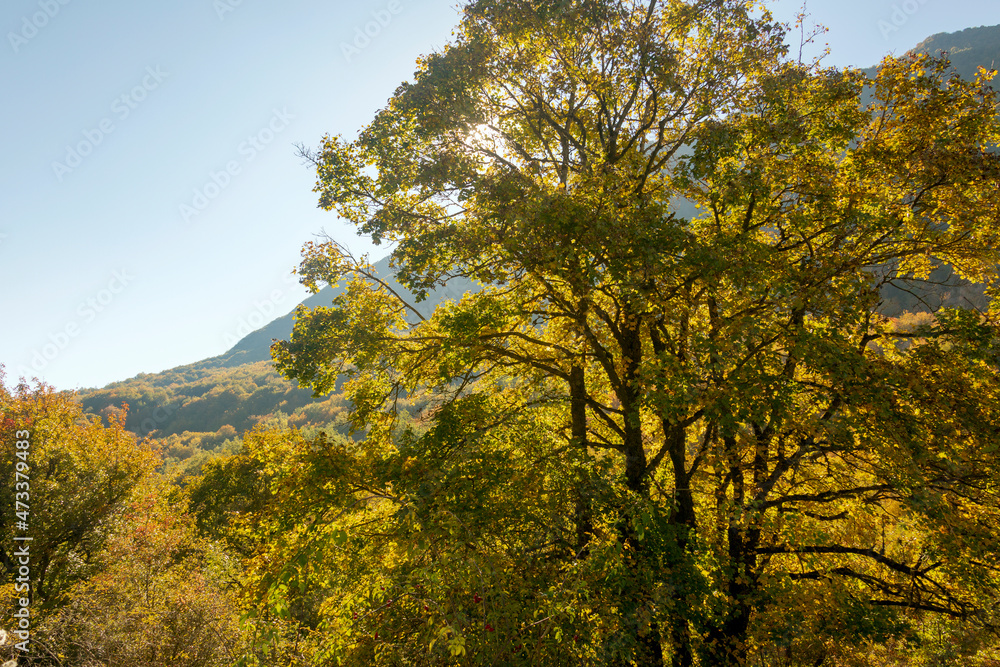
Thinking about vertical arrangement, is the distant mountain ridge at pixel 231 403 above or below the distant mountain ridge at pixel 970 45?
below

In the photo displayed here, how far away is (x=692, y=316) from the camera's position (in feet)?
29.7

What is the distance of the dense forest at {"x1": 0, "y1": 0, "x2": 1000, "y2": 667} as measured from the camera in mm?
5770

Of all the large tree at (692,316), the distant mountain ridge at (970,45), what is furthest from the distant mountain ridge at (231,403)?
the large tree at (692,316)

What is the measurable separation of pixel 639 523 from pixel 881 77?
28.0 feet

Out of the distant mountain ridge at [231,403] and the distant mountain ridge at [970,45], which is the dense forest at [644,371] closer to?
the distant mountain ridge at [231,403]

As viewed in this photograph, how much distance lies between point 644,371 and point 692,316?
3324 mm

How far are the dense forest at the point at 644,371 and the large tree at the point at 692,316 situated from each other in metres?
0.06

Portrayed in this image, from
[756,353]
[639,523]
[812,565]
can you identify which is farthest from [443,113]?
[812,565]

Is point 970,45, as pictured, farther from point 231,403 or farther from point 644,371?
point 231,403

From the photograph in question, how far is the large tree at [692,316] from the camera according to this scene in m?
6.04

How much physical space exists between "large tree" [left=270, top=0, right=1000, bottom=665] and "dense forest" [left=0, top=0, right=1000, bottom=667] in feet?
0.21

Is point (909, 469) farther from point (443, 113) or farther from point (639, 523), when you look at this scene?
point (443, 113)

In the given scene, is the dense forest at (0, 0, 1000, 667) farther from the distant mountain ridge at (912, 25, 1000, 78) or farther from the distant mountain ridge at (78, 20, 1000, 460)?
the distant mountain ridge at (912, 25, 1000, 78)

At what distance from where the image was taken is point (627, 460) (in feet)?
28.6
